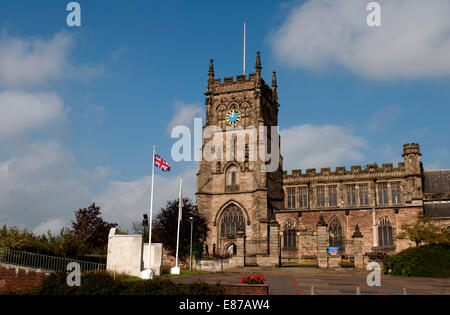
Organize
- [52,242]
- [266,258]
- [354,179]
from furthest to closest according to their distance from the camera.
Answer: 1. [354,179]
2. [266,258]
3. [52,242]

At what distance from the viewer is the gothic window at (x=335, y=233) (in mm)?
48219

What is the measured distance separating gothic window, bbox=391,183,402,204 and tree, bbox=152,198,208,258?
72.4 ft

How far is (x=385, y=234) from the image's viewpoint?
4650 cm

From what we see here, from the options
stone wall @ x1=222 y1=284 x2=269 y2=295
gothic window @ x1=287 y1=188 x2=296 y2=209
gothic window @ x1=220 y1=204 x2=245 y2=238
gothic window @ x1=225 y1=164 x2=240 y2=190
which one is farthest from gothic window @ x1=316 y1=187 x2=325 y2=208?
stone wall @ x1=222 y1=284 x2=269 y2=295

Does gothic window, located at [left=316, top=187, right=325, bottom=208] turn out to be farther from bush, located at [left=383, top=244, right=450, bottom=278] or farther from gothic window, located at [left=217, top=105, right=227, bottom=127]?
bush, located at [left=383, top=244, right=450, bottom=278]

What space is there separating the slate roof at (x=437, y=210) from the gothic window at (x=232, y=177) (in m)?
20.9

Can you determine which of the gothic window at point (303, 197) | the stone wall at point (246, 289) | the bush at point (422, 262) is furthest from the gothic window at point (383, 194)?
the stone wall at point (246, 289)

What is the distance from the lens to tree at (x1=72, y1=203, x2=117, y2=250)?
41781 mm

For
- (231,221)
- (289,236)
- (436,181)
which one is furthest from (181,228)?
(436,181)

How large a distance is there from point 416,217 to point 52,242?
35565mm

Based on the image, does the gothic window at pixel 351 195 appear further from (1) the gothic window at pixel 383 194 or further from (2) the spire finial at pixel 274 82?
(2) the spire finial at pixel 274 82
